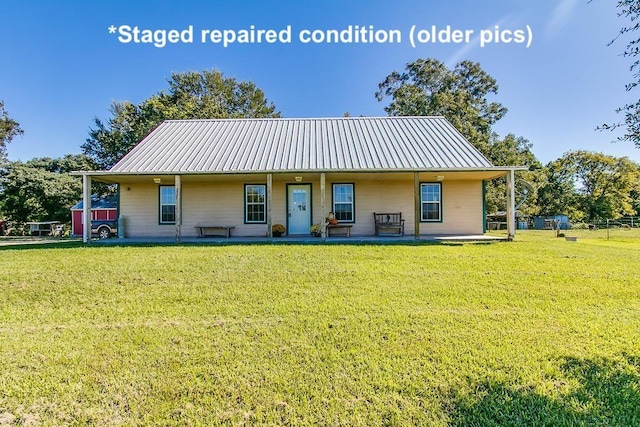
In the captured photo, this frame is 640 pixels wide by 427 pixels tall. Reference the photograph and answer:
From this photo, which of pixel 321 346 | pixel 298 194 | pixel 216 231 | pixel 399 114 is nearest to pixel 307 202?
pixel 298 194

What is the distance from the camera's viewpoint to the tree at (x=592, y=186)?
99.9 ft

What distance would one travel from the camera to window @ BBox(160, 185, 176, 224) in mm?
12906

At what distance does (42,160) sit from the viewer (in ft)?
102

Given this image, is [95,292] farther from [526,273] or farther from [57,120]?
[57,120]

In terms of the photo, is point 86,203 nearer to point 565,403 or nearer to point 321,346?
point 321,346

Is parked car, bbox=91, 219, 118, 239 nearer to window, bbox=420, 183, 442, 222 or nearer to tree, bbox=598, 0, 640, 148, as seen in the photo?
window, bbox=420, 183, 442, 222

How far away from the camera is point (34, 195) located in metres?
25.2

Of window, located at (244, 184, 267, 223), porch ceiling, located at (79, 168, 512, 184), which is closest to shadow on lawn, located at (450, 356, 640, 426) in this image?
Result: porch ceiling, located at (79, 168, 512, 184)

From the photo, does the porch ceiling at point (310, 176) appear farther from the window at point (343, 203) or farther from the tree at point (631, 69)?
the tree at point (631, 69)

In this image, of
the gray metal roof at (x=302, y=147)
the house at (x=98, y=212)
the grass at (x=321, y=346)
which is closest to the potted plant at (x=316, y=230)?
the gray metal roof at (x=302, y=147)

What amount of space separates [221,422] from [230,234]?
419 inches

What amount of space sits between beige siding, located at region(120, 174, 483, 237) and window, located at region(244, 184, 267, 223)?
0.17 meters

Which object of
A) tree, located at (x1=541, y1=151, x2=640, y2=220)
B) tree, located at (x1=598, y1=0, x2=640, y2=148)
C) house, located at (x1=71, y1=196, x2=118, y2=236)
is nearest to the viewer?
tree, located at (x1=598, y1=0, x2=640, y2=148)

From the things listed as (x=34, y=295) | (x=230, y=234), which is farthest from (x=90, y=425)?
(x=230, y=234)
